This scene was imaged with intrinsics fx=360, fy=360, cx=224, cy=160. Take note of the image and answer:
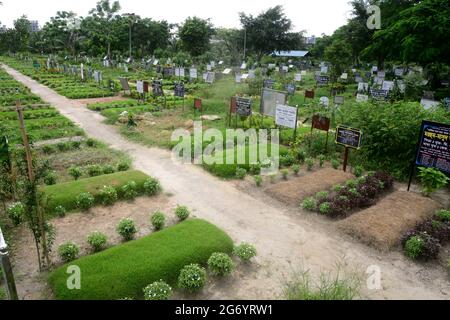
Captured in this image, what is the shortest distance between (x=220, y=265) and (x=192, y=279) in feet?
1.84

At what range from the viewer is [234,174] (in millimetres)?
10695

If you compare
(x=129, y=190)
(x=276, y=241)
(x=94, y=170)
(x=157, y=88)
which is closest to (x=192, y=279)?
(x=276, y=241)

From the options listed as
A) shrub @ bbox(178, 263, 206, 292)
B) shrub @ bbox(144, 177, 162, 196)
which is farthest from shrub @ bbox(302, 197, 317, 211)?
shrub @ bbox(144, 177, 162, 196)

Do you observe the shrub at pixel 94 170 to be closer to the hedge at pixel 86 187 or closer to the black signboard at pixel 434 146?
the hedge at pixel 86 187

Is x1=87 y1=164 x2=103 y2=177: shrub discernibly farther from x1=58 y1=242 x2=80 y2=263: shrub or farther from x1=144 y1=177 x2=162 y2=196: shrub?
x1=58 y1=242 x2=80 y2=263: shrub

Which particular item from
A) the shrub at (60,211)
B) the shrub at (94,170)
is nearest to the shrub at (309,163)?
the shrub at (94,170)

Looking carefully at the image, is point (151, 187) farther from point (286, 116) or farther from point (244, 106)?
point (244, 106)

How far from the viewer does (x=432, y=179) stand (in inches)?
348

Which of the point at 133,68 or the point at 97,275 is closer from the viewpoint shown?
the point at 97,275

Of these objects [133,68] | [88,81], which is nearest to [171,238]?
[88,81]

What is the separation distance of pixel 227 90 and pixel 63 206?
1513cm

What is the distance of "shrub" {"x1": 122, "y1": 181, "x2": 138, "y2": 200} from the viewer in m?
9.04

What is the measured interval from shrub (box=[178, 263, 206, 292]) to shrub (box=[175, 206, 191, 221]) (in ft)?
7.44
